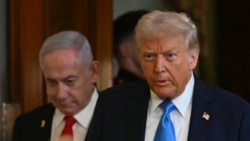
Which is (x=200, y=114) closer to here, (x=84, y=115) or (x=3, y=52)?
(x=84, y=115)

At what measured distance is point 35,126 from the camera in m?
2.37

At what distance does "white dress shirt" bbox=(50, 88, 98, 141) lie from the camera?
226 cm

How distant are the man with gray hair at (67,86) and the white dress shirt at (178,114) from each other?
464 mm

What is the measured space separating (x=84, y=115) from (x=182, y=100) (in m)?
0.56

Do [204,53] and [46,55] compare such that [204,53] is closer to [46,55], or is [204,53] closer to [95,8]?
[95,8]

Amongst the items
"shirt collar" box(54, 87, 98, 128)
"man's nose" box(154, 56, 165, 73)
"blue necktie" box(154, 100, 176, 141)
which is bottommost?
"shirt collar" box(54, 87, 98, 128)

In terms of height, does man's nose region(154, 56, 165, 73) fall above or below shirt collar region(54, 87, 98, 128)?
above

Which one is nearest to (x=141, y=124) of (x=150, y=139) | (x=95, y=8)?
(x=150, y=139)

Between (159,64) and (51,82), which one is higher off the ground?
(159,64)

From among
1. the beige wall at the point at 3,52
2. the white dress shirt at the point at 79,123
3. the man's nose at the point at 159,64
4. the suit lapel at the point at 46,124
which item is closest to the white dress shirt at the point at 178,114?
the man's nose at the point at 159,64

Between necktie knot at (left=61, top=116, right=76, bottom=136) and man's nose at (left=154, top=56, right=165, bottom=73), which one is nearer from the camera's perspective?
man's nose at (left=154, top=56, right=165, bottom=73)

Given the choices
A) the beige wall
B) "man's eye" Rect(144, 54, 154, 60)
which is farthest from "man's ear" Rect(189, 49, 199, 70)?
the beige wall

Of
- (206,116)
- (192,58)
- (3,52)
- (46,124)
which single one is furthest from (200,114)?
(3,52)

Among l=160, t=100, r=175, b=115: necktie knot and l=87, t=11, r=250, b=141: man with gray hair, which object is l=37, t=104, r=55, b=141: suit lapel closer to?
l=87, t=11, r=250, b=141: man with gray hair
